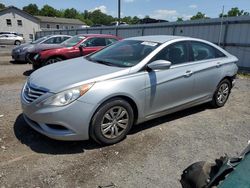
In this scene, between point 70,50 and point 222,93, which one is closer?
point 222,93

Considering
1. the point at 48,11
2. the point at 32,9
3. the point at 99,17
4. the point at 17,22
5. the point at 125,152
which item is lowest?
the point at 125,152

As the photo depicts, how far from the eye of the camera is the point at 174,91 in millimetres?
4246

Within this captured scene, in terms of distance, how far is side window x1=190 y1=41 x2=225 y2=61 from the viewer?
4775 millimetres

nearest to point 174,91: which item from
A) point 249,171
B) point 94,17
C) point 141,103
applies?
point 141,103

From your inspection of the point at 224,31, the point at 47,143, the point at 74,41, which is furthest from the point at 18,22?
the point at 47,143

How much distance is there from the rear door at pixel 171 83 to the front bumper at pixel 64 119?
3.51ft

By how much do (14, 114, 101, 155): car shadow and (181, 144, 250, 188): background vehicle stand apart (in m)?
1.88

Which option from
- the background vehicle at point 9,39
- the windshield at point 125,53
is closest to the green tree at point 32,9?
the background vehicle at point 9,39

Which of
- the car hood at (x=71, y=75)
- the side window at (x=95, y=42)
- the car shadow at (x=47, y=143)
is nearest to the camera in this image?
the car hood at (x=71, y=75)

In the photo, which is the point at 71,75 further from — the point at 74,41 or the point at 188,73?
the point at 74,41

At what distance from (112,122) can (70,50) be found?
620 centimetres

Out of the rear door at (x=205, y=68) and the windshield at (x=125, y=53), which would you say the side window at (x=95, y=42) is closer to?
the windshield at (x=125, y=53)

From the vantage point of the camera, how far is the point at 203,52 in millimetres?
4992

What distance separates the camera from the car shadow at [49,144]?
11.5ft
